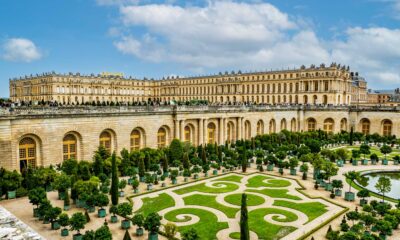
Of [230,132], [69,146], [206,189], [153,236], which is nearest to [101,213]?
[153,236]

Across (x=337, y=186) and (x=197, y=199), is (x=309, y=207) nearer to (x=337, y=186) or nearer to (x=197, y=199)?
(x=337, y=186)

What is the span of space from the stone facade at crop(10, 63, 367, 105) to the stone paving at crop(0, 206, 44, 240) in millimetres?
81480

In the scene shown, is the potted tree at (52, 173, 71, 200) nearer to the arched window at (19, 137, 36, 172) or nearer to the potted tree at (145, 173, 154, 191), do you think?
the potted tree at (145, 173, 154, 191)

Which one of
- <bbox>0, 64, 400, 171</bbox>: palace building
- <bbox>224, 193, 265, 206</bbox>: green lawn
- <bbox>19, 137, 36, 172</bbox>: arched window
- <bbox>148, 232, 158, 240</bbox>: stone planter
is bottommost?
<bbox>224, 193, 265, 206</bbox>: green lawn

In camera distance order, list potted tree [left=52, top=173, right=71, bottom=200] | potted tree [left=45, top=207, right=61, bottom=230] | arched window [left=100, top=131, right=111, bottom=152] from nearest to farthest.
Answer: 1. potted tree [left=45, top=207, right=61, bottom=230]
2. potted tree [left=52, top=173, right=71, bottom=200]
3. arched window [left=100, top=131, right=111, bottom=152]

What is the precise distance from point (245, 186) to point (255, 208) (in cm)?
570

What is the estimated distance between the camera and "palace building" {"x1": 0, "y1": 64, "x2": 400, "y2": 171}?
102ft

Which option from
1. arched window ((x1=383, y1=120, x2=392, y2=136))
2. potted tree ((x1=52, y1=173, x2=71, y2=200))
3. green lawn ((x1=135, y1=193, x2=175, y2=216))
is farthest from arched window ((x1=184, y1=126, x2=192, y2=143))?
arched window ((x1=383, y1=120, x2=392, y2=136))

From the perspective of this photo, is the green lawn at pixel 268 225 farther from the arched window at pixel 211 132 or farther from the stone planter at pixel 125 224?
the arched window at pixel 211 132

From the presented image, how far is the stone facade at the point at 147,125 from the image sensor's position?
30.0 m

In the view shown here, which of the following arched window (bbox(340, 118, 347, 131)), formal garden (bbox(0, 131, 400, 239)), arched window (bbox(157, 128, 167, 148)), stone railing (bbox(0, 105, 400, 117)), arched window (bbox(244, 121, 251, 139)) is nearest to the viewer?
formal garden (bbox(0, 131, 400, 239))

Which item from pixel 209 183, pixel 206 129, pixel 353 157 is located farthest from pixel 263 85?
pixel 209 183

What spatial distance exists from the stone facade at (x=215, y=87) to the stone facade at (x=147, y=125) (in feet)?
72.0

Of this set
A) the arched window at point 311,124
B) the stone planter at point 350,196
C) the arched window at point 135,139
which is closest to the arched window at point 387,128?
the arched window at point 311,124
